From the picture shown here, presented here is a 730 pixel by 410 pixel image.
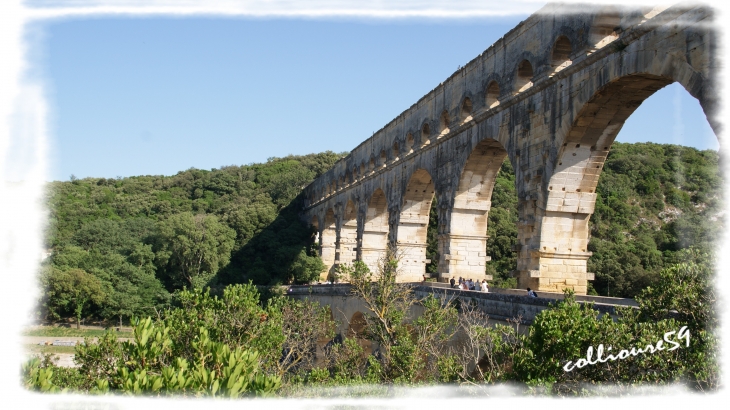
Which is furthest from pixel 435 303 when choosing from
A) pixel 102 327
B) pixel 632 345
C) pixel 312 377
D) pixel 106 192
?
pixel 106 192

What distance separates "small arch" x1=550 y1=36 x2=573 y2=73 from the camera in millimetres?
12539

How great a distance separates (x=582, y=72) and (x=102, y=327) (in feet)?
98.9

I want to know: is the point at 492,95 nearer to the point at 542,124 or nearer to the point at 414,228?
the point at 542,124

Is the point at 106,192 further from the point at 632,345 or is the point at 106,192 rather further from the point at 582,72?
the point at 632,345

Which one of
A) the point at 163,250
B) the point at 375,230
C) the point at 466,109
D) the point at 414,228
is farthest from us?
Answer: the point at 163,250

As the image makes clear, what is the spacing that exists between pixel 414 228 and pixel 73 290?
20068 millimetres

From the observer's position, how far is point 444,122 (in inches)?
733

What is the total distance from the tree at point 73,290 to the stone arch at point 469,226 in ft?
74.4

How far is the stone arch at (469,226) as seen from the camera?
54.7 ft

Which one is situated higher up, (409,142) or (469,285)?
(409,142)

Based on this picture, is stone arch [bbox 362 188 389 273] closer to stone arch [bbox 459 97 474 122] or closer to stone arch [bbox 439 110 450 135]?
stone arch [bbox 439 110 450 135]

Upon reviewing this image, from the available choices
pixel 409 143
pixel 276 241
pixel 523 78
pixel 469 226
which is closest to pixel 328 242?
pixel 276 241

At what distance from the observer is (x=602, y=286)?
88.8ft

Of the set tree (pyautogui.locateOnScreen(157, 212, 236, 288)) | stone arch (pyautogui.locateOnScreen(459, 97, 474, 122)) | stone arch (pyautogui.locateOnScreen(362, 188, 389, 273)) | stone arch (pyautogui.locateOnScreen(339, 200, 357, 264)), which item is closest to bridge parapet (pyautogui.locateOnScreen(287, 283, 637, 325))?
stone arch (pyautogui.locateOnScreen(459, 97, 474, 122))
